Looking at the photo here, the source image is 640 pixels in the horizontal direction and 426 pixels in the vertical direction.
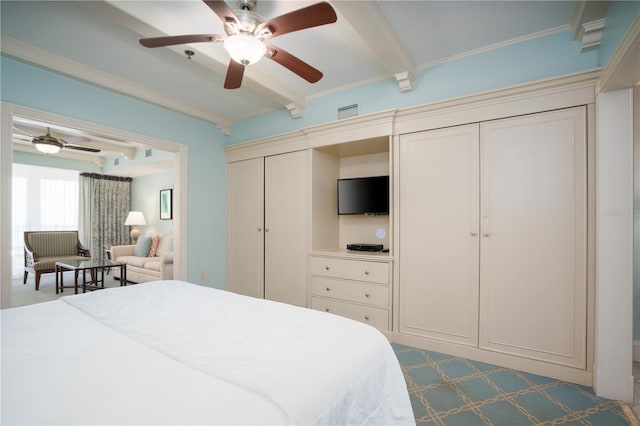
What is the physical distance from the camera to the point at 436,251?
107 inches

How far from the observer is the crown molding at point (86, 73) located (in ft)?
8.14


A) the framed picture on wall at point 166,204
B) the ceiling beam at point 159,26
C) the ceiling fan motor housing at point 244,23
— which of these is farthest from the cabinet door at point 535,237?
the framed picture on wall at point 166,204

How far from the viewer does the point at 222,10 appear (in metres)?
1.57

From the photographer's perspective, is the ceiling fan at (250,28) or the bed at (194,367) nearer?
the bed at (194,367)

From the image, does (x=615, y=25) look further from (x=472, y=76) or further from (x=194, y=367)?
(x=194, y=367)

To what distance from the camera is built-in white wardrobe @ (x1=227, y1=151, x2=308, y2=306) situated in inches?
139

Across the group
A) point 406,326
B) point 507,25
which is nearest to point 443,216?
point 406,326

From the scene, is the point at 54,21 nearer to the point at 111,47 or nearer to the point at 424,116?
the point at 111,47

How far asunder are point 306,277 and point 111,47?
2.87 m

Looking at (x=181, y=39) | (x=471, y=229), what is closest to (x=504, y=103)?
(x=471, y=229)

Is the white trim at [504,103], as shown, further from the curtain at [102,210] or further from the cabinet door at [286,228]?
the curtain at [102,210]

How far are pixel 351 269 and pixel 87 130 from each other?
3054 mm

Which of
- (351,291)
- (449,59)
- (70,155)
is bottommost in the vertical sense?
(351,291)

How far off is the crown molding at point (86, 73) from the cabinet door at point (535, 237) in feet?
11.3
